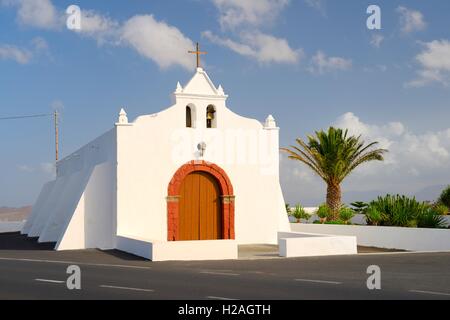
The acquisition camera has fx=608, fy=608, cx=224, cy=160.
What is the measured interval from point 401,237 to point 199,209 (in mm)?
7833

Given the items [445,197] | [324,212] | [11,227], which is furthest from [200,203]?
[11,227]

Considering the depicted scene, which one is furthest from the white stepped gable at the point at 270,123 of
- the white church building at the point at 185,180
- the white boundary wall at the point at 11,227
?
the white boundary wall at the point at 11,227

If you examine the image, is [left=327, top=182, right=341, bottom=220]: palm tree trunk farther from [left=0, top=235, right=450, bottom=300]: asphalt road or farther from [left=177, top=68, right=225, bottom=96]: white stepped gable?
[left=0, top=235, right=450, bottom=300]: asphalt road

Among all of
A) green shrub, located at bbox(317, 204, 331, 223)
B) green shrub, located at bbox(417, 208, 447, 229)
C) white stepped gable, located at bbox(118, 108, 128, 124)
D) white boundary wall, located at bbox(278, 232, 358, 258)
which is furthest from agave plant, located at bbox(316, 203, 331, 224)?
white stepped gable, located at bbox(118, 108, 128, 124)

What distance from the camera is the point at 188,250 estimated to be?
17844 millimetres

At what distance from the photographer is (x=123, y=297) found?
35.3 ft

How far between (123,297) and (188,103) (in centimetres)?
1337

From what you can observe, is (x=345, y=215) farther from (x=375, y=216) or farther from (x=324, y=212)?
(x=375, y=216)

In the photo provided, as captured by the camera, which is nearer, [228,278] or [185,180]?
[228,278]

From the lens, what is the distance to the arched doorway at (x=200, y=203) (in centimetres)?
2262

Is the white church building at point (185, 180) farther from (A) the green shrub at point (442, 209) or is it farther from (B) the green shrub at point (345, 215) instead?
(A) the green shrub at point (442, 209)

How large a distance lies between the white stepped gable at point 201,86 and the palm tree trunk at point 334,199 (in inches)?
426
